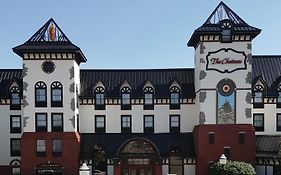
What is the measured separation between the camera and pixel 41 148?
3216 cm

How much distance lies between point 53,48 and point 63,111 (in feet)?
17.8

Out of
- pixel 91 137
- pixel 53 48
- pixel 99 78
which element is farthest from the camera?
pixel 99 78

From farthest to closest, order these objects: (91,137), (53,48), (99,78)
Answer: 1. (99,78)
2. (91,137)
3. (53,48)

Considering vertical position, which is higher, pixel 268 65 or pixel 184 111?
pixel 268 65

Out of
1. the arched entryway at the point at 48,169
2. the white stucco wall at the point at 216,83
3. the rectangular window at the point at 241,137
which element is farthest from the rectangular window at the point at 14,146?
the rectangular window at the point at 241,137

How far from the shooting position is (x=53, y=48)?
1266 inches

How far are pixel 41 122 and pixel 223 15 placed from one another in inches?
720

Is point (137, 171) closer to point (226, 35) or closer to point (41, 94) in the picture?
point (41, 94)

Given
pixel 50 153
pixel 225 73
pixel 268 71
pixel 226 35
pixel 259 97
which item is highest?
pixel 226 35

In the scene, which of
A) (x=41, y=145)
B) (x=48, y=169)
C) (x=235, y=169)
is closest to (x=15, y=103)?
(x=41, y=145)

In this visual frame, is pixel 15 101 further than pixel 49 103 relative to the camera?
Yes

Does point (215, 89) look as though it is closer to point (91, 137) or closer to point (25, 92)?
point (91, 137)

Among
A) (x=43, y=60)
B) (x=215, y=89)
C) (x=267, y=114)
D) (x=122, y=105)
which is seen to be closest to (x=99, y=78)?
(x=122, y=105)

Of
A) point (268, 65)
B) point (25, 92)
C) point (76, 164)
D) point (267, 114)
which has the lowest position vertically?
point (76, 164)
